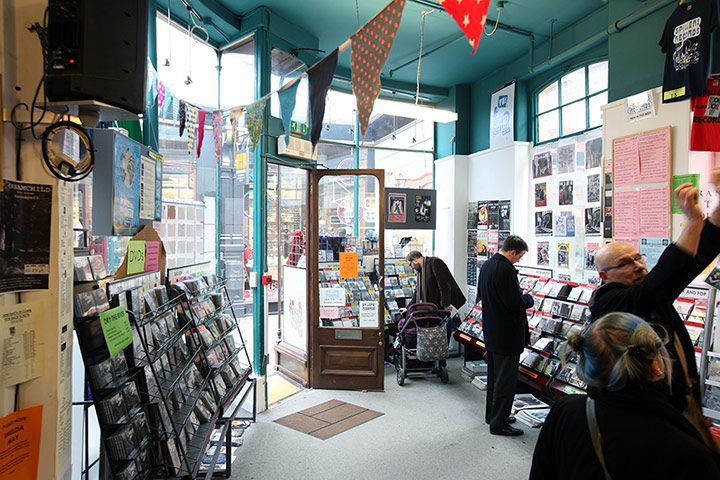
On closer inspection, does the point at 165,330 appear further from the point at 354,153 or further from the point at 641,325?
the point at 354,153

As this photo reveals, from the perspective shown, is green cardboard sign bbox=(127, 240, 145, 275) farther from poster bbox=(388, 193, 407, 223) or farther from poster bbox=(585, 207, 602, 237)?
poster bbox=(585, 207, 602, 237)

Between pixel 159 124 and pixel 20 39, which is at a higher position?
pixel 159 124

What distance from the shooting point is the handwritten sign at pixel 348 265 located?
16.6 ft

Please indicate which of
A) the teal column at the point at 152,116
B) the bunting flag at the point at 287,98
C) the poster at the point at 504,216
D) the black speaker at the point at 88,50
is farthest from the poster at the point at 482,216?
the black speaker at the point at 88,50

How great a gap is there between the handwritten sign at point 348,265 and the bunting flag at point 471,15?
3512 mm

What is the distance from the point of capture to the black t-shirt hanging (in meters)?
2.87

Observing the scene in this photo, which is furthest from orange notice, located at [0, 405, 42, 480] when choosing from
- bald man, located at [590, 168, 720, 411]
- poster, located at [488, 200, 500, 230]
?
poster, located at [488, 200, 500, 230]

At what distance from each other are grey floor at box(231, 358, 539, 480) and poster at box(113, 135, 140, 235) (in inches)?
79.8

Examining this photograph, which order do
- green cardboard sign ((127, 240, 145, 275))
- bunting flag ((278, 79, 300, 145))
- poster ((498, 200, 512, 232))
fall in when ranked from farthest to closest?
poster ((498, 200, 512, 232)) → bunting flag ((278, 79, 300, 145)) → green cardboard sign ((127, 240, 145, 275))

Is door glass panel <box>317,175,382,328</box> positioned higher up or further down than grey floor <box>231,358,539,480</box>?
higher up

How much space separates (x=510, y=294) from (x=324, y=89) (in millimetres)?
2273

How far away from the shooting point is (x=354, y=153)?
676 centimetres

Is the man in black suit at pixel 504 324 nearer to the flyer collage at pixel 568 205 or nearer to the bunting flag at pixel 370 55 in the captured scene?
the flyer collage at pixel 568 205

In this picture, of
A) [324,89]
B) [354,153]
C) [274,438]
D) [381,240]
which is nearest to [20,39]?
[324,89]
